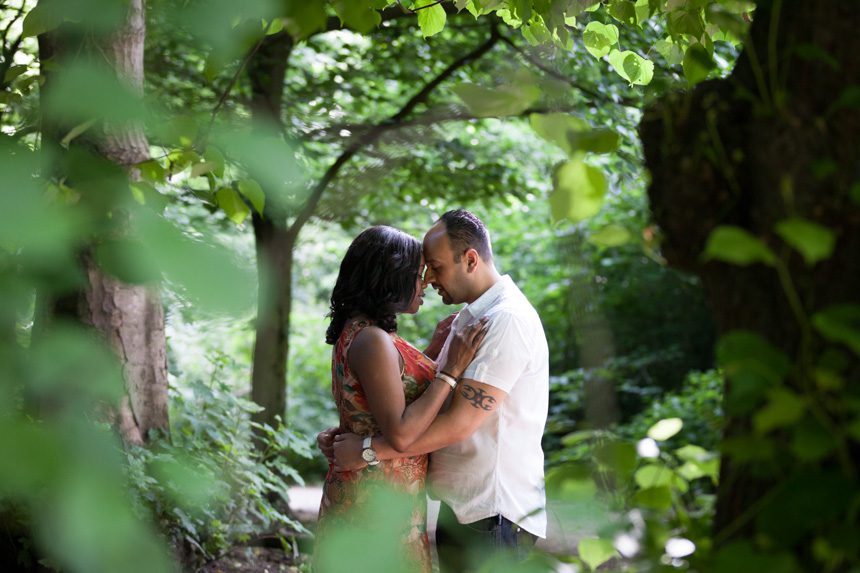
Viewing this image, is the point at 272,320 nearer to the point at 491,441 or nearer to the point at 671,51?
the point at 491,441

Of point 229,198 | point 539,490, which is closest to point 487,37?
point 539,490

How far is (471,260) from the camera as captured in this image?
114 inches

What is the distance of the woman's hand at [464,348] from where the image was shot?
2619mm

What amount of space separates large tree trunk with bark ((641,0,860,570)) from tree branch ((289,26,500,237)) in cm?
447

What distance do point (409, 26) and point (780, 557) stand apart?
6081 mm

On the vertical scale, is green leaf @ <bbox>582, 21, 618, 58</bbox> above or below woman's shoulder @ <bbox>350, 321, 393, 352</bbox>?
above

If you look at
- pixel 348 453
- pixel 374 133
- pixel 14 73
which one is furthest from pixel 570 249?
pixel 374 133

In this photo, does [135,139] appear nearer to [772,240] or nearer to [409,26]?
[772,240]

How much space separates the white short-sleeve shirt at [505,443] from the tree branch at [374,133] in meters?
3.06

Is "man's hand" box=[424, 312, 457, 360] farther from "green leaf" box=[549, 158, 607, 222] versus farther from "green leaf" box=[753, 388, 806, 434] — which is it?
"green leaf" box=[753, 388, 806, 434]

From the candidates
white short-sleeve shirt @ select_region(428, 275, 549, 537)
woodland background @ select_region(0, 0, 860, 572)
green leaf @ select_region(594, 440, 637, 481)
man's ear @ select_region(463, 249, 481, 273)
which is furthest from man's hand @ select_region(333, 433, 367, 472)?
green leaf @ select_region(594, 440, 637, 481)

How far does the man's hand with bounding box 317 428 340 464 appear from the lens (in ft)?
9.14

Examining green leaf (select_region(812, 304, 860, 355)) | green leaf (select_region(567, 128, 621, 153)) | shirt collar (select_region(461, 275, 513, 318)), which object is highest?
green leaf (select_region(567, 128, 621, 153))

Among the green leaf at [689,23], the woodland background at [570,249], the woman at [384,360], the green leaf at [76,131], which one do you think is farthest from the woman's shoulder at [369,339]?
the green leaf at [76,131]
